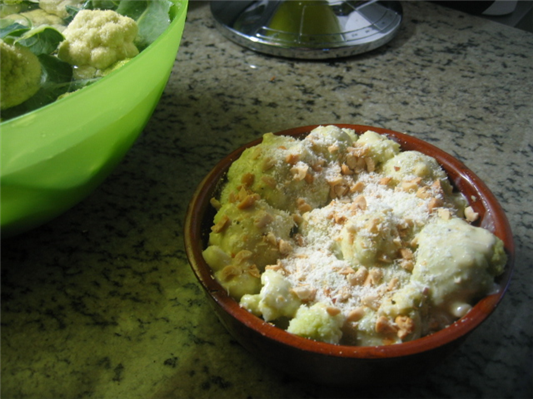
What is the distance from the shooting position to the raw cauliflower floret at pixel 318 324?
0.45 metres

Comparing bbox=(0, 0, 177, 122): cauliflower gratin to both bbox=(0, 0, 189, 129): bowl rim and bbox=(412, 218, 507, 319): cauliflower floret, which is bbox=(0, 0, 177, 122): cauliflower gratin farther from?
bbox=(412, 218, 507, 319): cauliflower floret

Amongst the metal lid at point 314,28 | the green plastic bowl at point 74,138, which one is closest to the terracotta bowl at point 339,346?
the green plastic bowl at point 74,138

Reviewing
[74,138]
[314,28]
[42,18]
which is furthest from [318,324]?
[314,28]

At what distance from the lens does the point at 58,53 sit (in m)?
0.69

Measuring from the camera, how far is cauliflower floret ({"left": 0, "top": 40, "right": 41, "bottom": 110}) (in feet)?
1.86

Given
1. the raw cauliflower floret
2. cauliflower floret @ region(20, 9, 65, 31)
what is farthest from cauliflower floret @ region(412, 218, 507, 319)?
cauliflower floret @ region(20, 9, 65, 31)

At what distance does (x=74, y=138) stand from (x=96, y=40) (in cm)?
20

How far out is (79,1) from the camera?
0.84 m

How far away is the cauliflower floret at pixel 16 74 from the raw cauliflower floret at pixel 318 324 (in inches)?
17.6

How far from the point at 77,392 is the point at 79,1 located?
67 cm

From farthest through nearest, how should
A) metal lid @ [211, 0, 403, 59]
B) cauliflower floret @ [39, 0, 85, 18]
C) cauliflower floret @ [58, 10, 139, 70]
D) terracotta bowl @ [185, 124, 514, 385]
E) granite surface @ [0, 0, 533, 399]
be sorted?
metal lid @ [211, 0, 403, 59]
cauliflower floret @ [39, 0, 85, 18]
cauliflower floret @ [58, 10, 139, 70]
granite surface @ [0, 0, 533, 399]
terracotta bowl @ [185, 124, 514, 385]

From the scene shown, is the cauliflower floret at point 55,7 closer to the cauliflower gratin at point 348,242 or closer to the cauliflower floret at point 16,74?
the cauliflower floret at point 16,74

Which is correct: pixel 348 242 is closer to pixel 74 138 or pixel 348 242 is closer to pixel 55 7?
pixel 74 138

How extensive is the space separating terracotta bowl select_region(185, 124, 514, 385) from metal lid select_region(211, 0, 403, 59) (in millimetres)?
643
